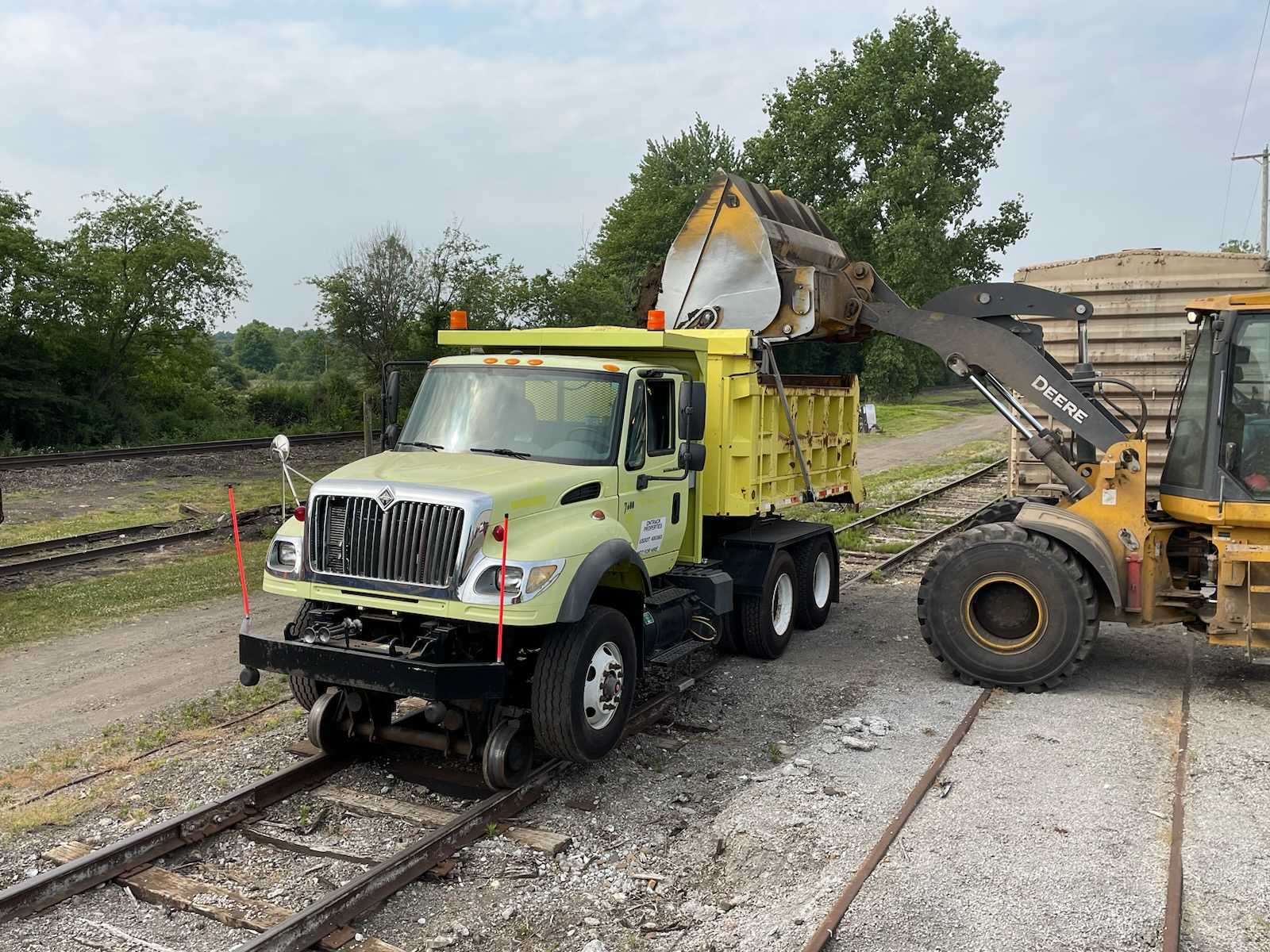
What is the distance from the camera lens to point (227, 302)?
3250 cm

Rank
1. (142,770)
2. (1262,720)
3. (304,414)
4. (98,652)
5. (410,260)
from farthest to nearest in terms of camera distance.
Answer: (304,414)
(410,260)
(98,652)
(1262,720)
(142,770)

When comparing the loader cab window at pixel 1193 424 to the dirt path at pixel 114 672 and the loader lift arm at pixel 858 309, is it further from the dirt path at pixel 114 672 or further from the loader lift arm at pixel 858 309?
the dirt path at pixel 114 672

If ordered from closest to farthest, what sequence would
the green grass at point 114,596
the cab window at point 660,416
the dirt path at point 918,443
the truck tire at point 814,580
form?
the cab window at point 660,416
the truck tire at point 814,580
the green grass at point 114,596
the dirt path at point 918,443

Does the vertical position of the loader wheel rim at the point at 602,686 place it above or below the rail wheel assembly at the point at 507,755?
above

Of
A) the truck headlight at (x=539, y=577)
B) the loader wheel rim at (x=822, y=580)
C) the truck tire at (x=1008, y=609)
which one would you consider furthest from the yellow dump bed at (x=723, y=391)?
the truck headlight at (x=539, y=577)

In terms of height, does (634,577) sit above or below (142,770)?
above

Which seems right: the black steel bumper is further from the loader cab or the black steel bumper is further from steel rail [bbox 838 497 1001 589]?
steel rail [bbox 838 497 1001 589]

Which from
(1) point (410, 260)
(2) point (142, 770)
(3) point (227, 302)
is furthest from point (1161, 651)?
(3) point (227, 302)

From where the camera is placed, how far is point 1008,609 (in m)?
8.67

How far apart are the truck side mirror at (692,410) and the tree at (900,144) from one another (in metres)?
45.5

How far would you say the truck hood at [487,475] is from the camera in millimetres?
6172

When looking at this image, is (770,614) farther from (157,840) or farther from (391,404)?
(157,840)

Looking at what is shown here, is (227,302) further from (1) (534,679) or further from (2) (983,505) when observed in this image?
(1) (534,679)

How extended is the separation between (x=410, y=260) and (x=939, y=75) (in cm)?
3464
